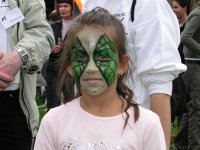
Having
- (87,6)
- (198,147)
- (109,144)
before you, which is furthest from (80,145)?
(198,147)

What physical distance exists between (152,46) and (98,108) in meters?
0.49

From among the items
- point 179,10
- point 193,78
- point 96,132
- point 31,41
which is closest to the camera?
point 96,132

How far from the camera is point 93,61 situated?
2.02m

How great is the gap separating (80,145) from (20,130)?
1.09 m

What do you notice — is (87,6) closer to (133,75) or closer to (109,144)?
(133,75)

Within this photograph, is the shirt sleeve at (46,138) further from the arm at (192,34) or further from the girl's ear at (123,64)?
the arm at (192,34)

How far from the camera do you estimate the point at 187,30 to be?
5.63m

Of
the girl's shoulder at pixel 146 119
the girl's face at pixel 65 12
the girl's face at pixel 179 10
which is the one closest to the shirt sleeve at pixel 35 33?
the girl's shoulder at pixel 146 119

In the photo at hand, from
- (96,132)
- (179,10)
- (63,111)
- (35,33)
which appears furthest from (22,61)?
(179,10)

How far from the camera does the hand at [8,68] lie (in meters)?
2.64

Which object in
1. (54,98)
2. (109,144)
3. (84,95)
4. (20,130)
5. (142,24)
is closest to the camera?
(109,144)

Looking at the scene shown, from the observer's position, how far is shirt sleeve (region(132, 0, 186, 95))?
2.33 metres

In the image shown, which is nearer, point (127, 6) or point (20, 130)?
point (127, 6)

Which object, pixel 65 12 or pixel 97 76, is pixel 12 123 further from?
pixel 65 12
